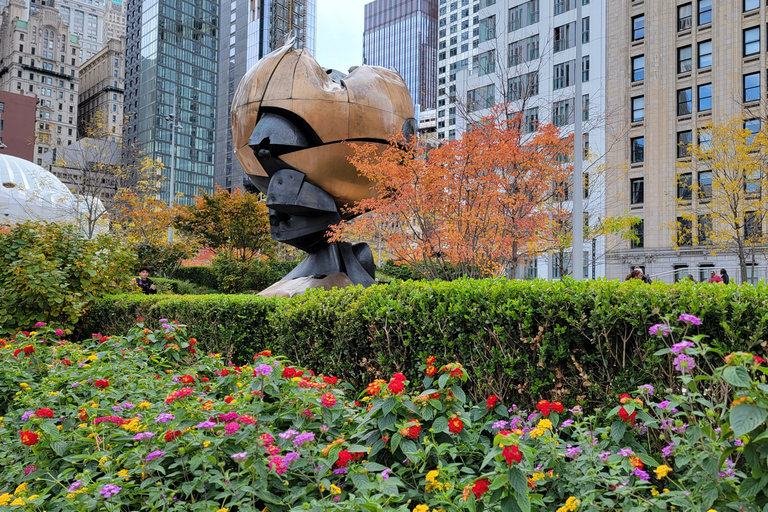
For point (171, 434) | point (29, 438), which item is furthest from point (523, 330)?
point (29, 438)

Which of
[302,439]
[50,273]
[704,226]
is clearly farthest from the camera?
[704,226]

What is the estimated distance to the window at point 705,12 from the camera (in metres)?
Result: 34.6

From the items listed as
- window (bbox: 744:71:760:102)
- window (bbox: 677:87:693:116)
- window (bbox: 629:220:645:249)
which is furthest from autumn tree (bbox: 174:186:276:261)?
window (bbox: 744:71:760:102)

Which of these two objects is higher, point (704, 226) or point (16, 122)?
point (16, 122)

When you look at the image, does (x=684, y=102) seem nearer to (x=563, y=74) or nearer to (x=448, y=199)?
(x=563, y=74)

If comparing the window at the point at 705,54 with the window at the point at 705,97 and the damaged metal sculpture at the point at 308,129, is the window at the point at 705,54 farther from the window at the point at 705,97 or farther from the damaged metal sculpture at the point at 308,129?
the damaged metal sculpture at the point at 308,129

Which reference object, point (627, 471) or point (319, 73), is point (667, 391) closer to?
point (627, 471)

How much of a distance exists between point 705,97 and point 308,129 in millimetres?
33264

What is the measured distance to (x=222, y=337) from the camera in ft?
22.9

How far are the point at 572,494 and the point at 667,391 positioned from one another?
91cm

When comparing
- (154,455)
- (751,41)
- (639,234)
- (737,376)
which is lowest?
(154,455)

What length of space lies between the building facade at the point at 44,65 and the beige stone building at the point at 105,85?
15.4ft

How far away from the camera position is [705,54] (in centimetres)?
3475

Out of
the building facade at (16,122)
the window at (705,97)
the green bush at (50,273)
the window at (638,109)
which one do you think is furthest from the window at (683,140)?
the building facade at (16,122)
